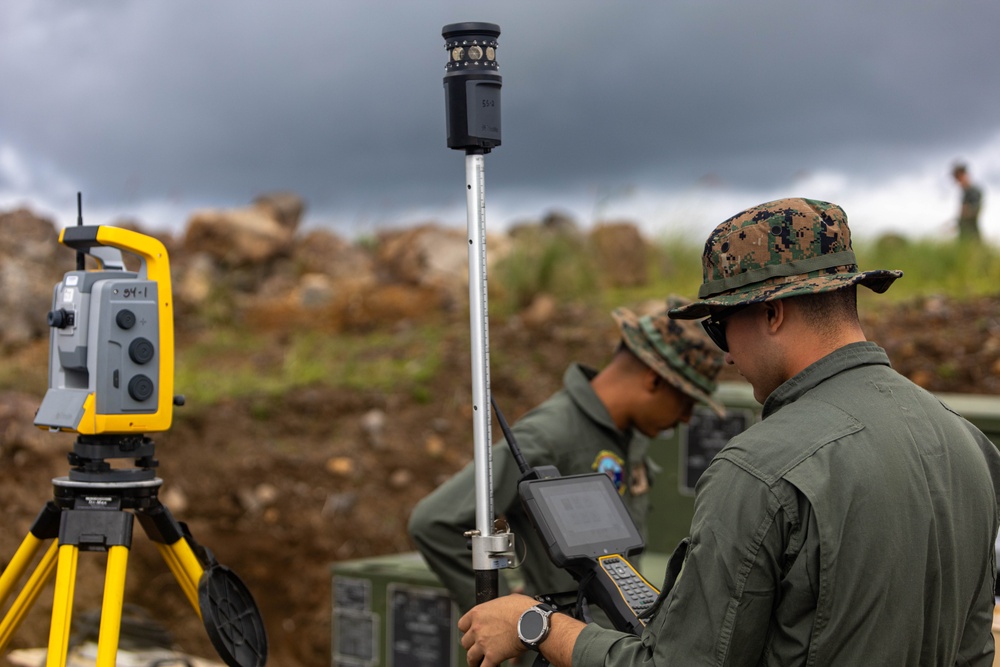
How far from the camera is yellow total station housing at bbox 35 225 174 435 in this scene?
2.99 metres

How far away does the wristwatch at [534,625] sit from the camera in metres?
2.13

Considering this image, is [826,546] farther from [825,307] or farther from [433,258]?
[433,258]

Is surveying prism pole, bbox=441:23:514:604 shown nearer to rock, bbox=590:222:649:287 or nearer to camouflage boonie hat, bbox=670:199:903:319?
camouflage boonie hat, bbox=670:199:903:319

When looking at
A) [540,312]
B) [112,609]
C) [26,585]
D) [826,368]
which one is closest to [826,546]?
[826,368]

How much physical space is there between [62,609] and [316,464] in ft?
17.0

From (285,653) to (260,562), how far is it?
0.84 m

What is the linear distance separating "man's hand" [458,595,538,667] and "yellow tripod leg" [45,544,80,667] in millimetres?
1213

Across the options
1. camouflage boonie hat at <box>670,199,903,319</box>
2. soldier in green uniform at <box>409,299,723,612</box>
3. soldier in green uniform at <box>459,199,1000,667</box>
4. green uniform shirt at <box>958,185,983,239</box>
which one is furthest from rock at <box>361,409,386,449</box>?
green uniform shirt at <box>958,185,983,239</box>

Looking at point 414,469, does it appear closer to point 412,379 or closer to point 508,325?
point 412,379

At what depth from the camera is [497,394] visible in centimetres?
878

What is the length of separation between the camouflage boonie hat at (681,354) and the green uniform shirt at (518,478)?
225 millimetres

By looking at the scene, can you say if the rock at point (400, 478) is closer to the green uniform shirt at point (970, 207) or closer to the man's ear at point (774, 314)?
the man's ear at point (774, 314)

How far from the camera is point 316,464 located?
8.05m

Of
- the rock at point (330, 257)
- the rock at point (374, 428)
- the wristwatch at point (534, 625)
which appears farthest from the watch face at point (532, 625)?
the rock at point (330, 257)
